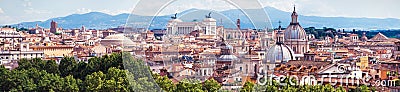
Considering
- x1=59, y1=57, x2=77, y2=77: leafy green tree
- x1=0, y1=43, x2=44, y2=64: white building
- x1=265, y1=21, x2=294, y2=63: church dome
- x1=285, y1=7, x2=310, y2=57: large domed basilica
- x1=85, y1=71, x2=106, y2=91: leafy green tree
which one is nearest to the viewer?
x1=85, y1=71, x2=106, y2=91: leafy green tree

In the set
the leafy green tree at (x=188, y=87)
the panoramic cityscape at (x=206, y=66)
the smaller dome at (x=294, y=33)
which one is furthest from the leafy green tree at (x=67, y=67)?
the smaller dome at (x=294, y=33)

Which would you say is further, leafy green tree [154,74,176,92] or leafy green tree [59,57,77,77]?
leafy green tree [59,57,77,77]

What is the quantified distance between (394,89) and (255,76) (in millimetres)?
2998

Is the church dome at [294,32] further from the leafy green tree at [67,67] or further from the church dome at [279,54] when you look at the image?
the leafy green tree at [67,67]

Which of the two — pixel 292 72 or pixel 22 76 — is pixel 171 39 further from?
pixel 22 76

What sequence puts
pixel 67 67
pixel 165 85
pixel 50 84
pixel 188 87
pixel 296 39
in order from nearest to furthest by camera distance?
pixel 188 87
pixel 165 85
pixel 50 84
pixel 67 67
pixel 296 39

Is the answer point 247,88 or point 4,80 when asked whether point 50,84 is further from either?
point 247,88

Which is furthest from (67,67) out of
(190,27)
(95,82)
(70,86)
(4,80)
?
(190,27)

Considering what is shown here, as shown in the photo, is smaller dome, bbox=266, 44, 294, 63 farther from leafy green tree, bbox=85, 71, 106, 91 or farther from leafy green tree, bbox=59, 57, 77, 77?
leafy green tree, bbox=85, 71, 106, 91

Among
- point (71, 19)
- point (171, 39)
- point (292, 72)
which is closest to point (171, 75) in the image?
point (292, 72)

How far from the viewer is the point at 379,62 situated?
1859 cm

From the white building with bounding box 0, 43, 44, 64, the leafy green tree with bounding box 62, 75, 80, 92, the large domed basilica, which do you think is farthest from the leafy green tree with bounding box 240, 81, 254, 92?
the white building with bounding box 0, 43, 44, 64

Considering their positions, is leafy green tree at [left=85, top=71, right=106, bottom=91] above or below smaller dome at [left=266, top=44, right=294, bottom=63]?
below

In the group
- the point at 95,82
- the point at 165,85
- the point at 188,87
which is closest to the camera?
the point at 188,87
